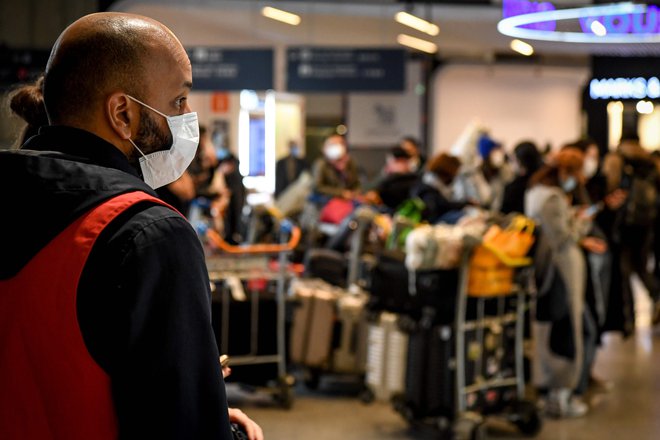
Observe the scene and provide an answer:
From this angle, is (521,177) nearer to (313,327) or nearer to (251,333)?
(313,327)

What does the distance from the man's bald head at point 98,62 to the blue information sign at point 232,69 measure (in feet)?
40.6

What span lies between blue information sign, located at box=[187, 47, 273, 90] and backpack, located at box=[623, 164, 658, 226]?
203 inches

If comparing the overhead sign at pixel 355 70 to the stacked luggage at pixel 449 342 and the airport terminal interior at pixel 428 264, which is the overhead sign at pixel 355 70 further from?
the stacked luggage at pixel 449 342

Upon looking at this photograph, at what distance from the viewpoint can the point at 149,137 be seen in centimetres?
177

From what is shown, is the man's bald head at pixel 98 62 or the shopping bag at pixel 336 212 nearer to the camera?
the man's bald head at pixel 98 62

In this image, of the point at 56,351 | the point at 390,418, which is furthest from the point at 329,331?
the point at 56,351

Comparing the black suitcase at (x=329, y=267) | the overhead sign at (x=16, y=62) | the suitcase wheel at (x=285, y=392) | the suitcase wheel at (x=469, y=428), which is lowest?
the suitcase wheel at (x=285, y=392)

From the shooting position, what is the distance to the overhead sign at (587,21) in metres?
6.34

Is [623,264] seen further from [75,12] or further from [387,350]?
[75,12]

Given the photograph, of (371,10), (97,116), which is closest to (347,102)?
(371,10)

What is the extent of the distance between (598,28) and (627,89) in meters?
4.63

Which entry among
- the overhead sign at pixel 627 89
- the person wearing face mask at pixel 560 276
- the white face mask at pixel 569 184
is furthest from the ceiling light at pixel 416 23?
the person wearing face mask at pixel 560 276

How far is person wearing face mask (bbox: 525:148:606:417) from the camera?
6.95 m

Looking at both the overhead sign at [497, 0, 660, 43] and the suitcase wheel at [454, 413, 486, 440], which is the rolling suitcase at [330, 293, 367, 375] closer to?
the suitcase wheel at [454, 413, 486, 440]
